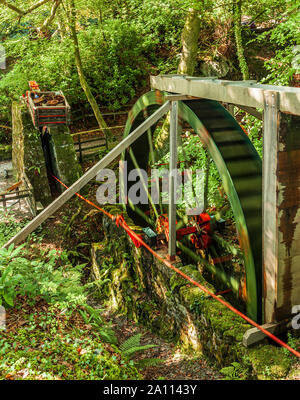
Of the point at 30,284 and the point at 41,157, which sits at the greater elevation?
the point at 41,157

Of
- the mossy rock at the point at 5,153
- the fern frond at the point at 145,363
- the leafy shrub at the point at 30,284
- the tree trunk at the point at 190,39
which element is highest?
the tree trunk at the point at 190,39

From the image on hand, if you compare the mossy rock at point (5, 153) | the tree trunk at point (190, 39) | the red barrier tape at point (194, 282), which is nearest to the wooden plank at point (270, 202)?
the red barrier tape at point (194, 282)

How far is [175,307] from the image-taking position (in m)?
4.86

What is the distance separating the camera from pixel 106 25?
47.3 ft

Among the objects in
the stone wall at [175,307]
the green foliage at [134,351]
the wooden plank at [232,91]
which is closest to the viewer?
the wooden plank at [232,91]

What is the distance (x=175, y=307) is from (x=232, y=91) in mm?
2713

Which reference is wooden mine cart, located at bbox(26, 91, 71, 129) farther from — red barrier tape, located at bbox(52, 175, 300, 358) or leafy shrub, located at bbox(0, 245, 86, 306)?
leafy shrub, located at bbox(0, 245, 86, 306)

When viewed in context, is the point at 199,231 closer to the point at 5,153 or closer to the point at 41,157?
the point at 41,157

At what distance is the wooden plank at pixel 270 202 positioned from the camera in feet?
10.9

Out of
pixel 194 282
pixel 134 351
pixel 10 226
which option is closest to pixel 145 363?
pixel 134 351

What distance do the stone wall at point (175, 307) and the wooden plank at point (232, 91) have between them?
2107mm

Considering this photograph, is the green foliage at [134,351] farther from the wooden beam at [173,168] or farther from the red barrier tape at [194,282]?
the wooden beam at [173,168]

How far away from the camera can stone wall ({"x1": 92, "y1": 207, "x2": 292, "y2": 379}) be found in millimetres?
3426
